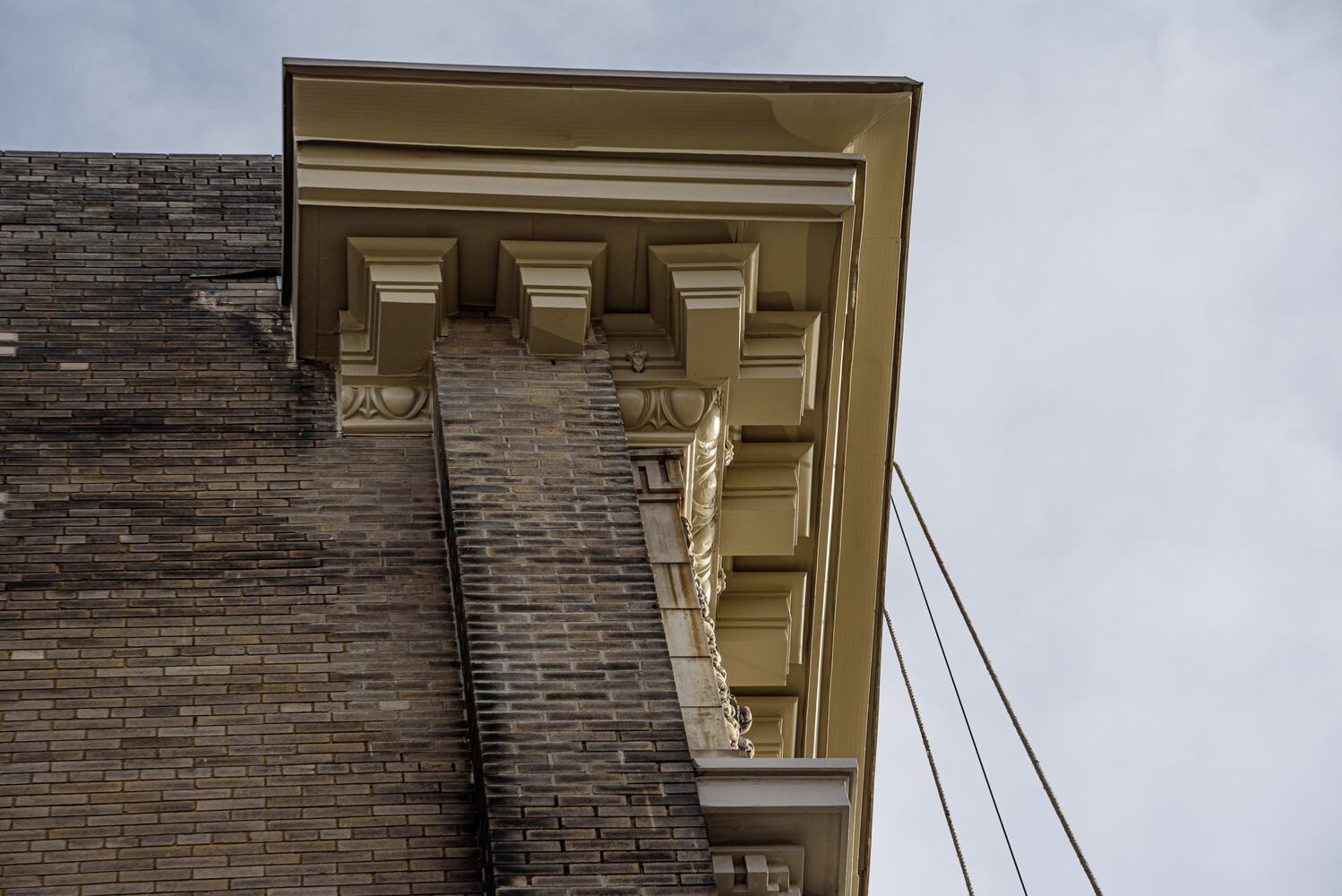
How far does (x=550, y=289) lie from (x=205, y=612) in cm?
264

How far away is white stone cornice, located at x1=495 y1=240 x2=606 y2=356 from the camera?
10.3m

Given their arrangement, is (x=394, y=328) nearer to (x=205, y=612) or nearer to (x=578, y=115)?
(x=578, y=115)

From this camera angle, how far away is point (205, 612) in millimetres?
8812

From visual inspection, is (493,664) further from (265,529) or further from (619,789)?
(265,529)

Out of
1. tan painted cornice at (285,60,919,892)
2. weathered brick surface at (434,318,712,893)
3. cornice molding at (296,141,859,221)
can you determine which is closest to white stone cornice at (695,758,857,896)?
weathered brick surface at (434,318,712,893)

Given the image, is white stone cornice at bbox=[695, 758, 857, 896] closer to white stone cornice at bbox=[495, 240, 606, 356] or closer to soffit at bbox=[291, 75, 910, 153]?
white stone cornice at bbox=[495, 240, 606, 356]

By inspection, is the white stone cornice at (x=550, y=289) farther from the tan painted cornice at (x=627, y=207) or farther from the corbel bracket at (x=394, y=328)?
the corbel bracket at (x=394, y=328)

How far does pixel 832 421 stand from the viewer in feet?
38.3

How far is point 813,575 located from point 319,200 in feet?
13.8

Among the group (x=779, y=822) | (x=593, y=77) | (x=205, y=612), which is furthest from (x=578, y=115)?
(x=779, y=822)

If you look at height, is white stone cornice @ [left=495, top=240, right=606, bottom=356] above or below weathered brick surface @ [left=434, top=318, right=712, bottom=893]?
above

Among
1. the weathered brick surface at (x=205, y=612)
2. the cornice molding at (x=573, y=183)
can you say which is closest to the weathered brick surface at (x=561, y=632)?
the weathered brick surface at (x=205, y=612)

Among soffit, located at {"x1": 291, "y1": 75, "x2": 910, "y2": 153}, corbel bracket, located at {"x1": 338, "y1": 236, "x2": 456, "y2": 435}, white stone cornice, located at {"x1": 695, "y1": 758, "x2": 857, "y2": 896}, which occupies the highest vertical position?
soffit, located at {"x1": 291, "y1": 75, "x2": 910, "y2": 153}

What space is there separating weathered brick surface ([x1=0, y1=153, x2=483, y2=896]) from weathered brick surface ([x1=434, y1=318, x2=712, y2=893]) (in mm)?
58
